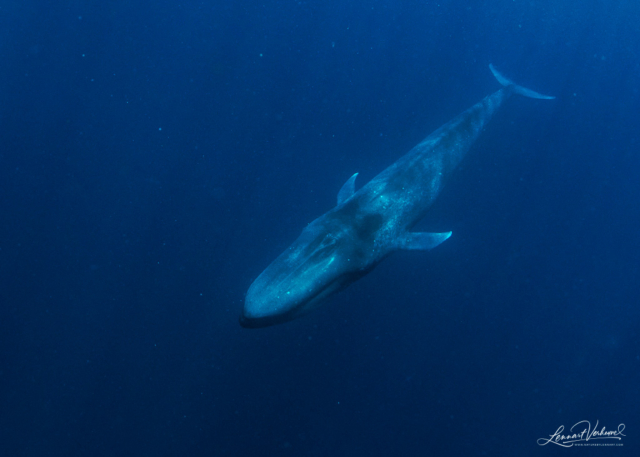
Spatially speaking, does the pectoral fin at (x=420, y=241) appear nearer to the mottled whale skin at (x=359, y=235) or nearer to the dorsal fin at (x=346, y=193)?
the mottled whale skin at (x=359, y=235)

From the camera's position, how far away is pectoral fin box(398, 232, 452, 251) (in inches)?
328

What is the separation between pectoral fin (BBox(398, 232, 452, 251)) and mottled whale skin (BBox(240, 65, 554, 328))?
0.02m

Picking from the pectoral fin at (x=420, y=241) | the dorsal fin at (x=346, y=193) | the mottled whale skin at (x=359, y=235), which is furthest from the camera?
the dorsal fin at (x=346, y=193)

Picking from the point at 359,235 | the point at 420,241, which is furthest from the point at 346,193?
the point at 420,241

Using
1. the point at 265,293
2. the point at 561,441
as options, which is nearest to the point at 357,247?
the point at 265,293

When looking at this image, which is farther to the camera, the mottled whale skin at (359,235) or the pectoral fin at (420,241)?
the pectoral fin at (420,241)

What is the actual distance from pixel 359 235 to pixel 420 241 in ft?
5.43

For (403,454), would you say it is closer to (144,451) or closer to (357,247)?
(144,451)

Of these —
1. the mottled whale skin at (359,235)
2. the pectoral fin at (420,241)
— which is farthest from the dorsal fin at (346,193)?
the pectoral fin at (420,241)

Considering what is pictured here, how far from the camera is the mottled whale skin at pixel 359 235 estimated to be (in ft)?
20.6

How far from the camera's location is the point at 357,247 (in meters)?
Answer: 7.42

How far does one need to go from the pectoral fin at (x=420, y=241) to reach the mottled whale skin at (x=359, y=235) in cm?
2

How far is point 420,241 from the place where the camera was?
8.47m

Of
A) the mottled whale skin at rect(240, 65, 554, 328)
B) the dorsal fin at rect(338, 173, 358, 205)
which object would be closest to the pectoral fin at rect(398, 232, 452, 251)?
the mottled whale skin at rect(240, 65, 554, 328)
